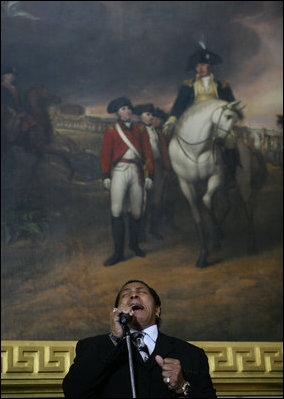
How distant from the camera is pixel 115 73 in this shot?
318 inches

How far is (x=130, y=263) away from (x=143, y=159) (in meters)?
1.25

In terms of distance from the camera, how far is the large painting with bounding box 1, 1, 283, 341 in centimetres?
711

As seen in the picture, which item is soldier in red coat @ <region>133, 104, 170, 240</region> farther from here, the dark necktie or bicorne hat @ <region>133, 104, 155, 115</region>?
the dark necktie

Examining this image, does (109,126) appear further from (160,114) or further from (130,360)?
(130,360)

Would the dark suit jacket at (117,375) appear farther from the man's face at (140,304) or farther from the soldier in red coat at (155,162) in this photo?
the soldier in red coat at (155,162)

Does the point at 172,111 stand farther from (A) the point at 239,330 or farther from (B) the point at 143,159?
(A) the point at 239,330

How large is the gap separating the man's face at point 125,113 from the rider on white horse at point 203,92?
17.0 inches

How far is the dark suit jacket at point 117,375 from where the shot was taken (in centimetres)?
339

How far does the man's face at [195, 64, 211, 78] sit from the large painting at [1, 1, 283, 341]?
79 millimetres

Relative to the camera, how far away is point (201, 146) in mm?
8062

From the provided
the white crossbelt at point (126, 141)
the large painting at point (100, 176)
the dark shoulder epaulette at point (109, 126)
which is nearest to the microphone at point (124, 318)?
the large painting at point (100, 176)

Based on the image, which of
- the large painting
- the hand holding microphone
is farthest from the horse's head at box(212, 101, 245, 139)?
the hand holding microphone

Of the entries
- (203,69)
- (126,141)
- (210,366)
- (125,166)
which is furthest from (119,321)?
(203,69)

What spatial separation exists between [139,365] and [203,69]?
17.6ft
